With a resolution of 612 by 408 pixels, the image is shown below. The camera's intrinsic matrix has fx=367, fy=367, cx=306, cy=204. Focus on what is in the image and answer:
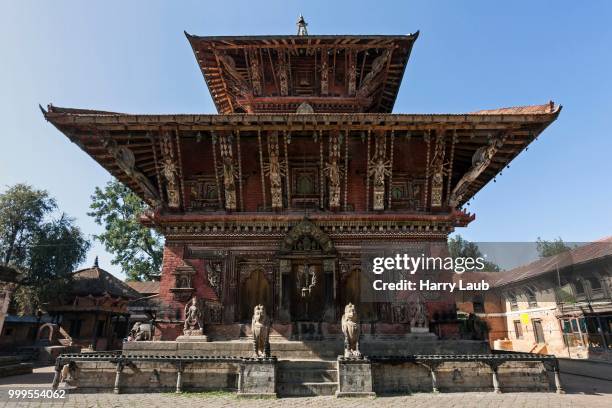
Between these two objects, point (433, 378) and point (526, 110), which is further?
point (526, 110)

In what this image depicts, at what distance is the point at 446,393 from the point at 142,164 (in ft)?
40.3

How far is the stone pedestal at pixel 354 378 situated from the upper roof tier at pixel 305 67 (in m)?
9.93

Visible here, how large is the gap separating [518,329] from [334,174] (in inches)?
1352

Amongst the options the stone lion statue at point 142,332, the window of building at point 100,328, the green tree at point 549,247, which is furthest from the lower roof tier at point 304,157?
the green tree at point 549,247

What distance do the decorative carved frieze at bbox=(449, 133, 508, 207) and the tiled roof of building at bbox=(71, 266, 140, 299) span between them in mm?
30312

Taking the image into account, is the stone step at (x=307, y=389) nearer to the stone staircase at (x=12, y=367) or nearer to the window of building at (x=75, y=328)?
the stone staircase at (x=12, y=367)

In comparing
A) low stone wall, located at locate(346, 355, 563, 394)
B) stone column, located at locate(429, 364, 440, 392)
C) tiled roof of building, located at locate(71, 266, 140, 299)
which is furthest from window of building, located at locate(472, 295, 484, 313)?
tiled roof of building, located at locate(71, 266, 140, 299)

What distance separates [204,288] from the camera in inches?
488

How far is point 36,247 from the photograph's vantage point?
30.1 m

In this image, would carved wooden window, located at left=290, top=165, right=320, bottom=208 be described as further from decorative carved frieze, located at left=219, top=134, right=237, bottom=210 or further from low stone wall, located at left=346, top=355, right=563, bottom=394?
low stone wall, located at left=346, top=355, right=563, bottom=394

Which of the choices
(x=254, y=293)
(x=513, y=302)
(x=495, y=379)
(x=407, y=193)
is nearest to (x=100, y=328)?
(x=254, y=293)

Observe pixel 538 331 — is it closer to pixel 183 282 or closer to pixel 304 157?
pixel 304 157

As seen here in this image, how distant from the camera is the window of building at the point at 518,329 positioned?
36.3 metres

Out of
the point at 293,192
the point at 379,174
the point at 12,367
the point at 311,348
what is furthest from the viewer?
the point at 12,367
